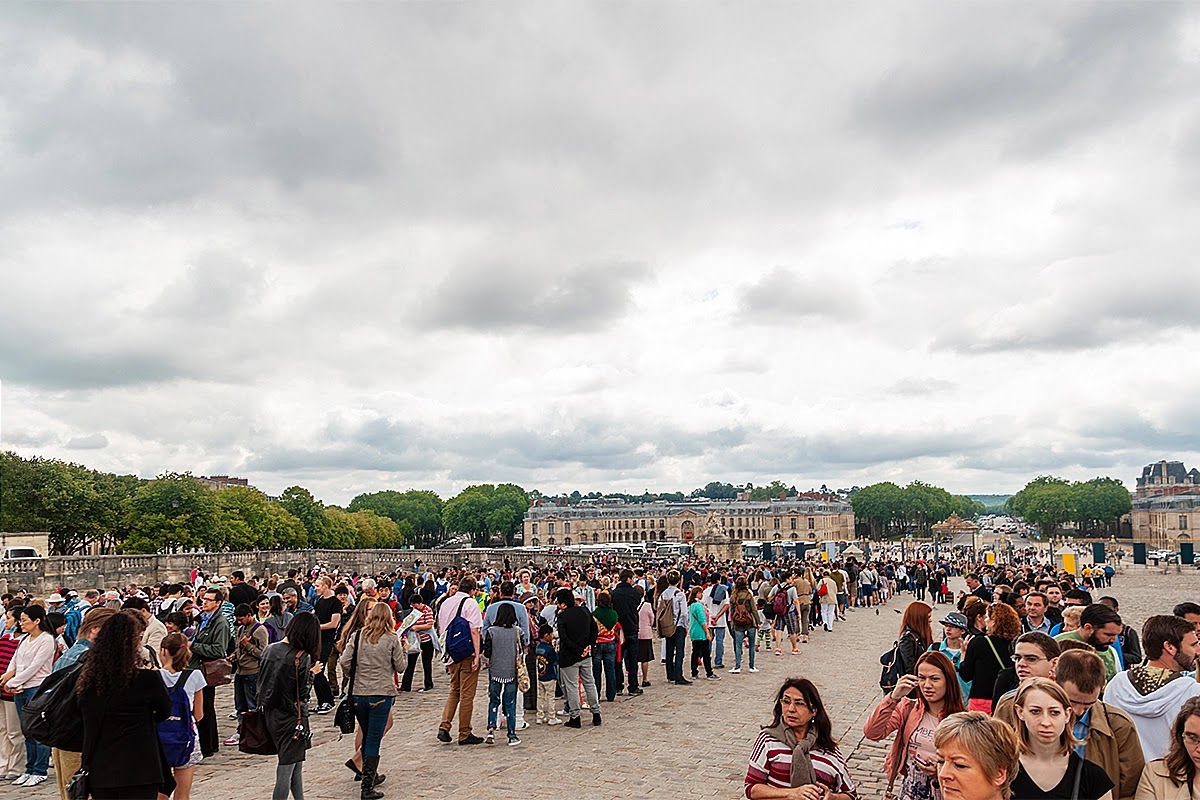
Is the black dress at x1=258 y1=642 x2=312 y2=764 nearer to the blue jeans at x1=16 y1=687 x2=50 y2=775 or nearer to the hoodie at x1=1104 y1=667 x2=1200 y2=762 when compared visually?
the blue jeans at x1=16 y1=687 x2=50 y2=775

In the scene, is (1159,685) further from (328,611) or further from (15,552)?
(15,552)

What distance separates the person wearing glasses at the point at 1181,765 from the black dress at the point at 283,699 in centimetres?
608

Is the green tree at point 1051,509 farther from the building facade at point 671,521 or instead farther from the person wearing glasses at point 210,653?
the person wearing glasses at point 210,653

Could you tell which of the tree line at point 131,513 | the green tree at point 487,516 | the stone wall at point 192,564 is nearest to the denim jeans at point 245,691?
the stone wall at point 192,564

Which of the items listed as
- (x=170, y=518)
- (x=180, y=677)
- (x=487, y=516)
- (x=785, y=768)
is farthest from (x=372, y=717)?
(x=487, y=516)

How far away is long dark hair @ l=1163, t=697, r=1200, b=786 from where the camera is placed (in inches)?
169

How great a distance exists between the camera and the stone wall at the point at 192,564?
40.4 m

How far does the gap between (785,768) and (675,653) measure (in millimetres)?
10991

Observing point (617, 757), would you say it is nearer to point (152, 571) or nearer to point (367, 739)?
point (367, 739)

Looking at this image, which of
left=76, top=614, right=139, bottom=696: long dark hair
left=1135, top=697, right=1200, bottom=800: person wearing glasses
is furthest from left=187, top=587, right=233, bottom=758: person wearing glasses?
left=1135, top=697, right=1200, bottom=800: person wearing glasses

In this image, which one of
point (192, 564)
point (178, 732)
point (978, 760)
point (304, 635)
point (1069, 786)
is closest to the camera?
point (978, 760)

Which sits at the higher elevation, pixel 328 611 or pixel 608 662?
pixel 328 611

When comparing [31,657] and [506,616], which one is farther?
[506,616]

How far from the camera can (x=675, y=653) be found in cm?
1559
